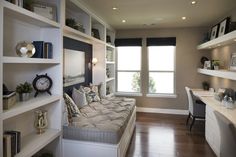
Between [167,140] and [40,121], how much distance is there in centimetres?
241

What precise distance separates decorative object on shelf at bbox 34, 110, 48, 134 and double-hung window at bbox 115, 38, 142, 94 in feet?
12.7

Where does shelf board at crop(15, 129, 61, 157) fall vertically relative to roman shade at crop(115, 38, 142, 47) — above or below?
below

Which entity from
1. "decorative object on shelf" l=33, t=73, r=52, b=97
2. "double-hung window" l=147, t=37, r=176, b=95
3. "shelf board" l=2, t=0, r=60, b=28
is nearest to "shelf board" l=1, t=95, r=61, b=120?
"decorative object on shelf" l=33, t=73, r=52, b=97

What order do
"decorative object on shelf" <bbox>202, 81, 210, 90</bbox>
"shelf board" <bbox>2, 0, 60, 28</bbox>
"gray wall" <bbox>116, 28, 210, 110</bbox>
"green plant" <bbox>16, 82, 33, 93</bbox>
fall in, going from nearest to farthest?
"shelf board" <bbox>2, 0, 60, 28</bbox>, "green plant" <bbox>16, 82, 33, 93</bbox>, "decorative object on shelf" <bbox>202, 81, 210, 90</bbox>, "gray wall" <bbox>116, 28, 210, 110</bbox>

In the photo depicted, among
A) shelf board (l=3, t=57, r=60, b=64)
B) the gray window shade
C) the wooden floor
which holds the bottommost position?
the wooden floor

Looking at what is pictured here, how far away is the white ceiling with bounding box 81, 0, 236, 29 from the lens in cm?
346

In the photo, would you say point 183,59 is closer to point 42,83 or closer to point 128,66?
point 128,66

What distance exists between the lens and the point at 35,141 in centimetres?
228

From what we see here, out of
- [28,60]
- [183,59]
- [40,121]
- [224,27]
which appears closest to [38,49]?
[28,60]

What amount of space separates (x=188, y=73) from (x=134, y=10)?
2759 mm

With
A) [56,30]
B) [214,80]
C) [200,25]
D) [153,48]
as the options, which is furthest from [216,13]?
[56,30]

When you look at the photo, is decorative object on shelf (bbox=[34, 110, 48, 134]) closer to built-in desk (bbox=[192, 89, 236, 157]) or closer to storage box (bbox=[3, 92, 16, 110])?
storage box (bbox=[3, 92, 16, 110])

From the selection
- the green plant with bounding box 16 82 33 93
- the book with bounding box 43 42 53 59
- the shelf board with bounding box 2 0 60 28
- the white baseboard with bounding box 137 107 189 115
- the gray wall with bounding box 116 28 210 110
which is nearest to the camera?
the shelf board with bounding box 2 0 60 28

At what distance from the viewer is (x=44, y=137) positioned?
2404mm
